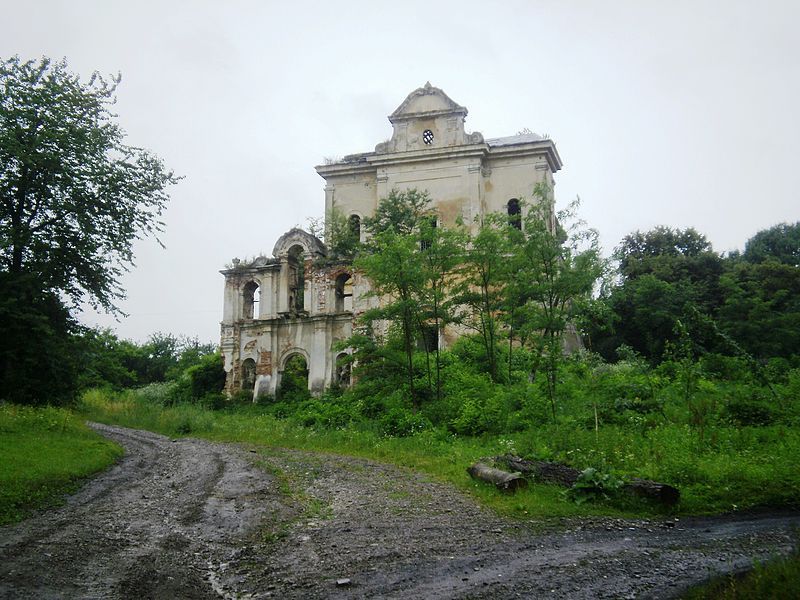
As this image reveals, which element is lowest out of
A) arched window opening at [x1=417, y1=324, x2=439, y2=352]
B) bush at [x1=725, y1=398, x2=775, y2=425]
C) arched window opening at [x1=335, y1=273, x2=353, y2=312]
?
bush at [x1=725, y1=398, x2=775, y2=425]

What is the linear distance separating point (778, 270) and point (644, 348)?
7.96 meters

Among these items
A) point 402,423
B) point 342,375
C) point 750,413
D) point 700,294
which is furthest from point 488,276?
point 700,294

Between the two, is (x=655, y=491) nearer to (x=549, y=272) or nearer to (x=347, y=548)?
(x=347, y=548)

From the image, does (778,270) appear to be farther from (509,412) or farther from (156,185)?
(156,185)

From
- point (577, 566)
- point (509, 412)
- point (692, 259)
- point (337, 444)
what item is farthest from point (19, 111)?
point (692, 259)

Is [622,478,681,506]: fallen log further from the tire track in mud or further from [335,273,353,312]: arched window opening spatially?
[335,273,353,312]: arched window opening

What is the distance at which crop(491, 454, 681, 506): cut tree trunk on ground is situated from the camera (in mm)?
9688

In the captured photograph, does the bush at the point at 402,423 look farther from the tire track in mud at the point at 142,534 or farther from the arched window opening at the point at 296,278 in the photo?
the arched window opening at the point at 296,278

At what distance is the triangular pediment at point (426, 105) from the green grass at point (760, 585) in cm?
3079

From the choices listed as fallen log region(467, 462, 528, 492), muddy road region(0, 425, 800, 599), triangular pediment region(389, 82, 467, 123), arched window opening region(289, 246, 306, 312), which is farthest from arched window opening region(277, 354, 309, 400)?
fallen log region(467, 462, 528, 492)

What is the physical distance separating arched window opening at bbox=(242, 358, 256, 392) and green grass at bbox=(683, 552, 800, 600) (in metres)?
27.1

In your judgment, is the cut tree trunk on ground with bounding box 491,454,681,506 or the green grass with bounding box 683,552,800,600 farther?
the cut tree trunk on ground with bounding box 491,454,681,506

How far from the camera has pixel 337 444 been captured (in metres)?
18.0

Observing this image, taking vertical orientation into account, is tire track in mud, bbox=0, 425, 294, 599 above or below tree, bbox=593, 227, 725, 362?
below
